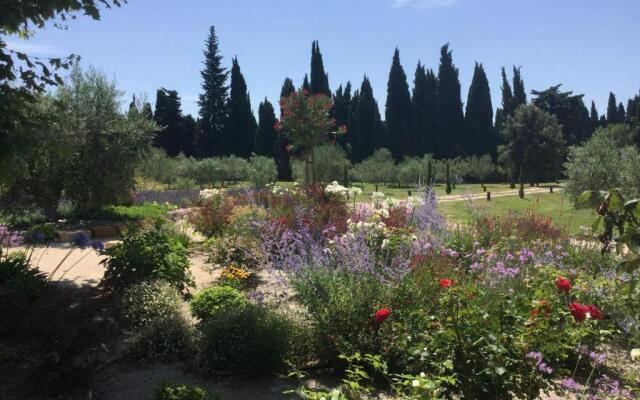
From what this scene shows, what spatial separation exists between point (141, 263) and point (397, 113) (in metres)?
43.7

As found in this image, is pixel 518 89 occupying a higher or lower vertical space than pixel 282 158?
higher

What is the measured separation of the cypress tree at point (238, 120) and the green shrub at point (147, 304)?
3746 cm

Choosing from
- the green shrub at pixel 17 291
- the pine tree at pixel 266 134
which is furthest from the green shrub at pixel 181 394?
the pine tree at pixel 266 134

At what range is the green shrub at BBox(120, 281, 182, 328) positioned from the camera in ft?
15.5

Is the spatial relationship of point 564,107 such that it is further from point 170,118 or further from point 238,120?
point 170,118

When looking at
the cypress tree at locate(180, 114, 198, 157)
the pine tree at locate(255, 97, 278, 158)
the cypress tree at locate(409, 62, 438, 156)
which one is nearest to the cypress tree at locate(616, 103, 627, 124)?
the cypress tree at locate(409, 62, 438, 156)

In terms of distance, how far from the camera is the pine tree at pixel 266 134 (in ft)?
136

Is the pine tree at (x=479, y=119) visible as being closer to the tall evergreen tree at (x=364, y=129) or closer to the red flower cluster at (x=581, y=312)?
the tall evergreen tree at (x=364, y=129)

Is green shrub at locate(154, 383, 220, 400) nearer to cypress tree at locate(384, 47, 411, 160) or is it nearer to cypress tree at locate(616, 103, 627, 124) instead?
cypress tree at locate(384, 47, 411, 160)

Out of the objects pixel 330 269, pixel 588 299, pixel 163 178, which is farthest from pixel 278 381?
pixel 163 178

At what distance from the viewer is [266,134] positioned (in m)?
41.7

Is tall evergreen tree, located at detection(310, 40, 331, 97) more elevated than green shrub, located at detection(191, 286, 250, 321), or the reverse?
tall evergreen tree, located at detection(310, 40, 331, 97)

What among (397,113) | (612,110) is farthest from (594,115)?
(397,113)

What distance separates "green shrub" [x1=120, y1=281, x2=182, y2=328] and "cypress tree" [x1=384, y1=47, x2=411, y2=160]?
42.8 metres
